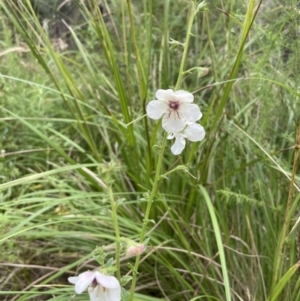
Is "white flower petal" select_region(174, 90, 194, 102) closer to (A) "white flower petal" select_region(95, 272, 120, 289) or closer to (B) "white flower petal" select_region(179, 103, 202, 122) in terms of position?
(B) "white flower petal" select_region(179, 103, 202, 122)

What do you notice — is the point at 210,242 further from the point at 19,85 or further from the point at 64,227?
the point at 19,85

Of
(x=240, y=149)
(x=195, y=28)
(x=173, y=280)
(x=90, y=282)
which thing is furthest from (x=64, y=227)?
(x=195, y=28)

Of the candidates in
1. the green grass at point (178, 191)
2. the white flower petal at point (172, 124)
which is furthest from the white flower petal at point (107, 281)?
the green grass at point (178, 191)

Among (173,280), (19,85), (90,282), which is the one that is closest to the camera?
(90,282)

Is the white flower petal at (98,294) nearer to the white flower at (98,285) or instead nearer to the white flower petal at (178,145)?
the white flower at (98,285)

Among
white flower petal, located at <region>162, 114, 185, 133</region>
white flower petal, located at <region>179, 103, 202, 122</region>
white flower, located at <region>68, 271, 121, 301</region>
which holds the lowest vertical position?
white flower, located at <region>68, 271, 121, 301</region>

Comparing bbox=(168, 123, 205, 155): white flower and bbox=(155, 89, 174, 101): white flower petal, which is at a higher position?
bbox=(155, 89, 174, 101): white flower petal

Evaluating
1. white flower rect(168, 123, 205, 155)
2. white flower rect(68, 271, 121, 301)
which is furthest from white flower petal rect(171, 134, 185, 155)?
white flower rect(68, 271, 121, 301)
